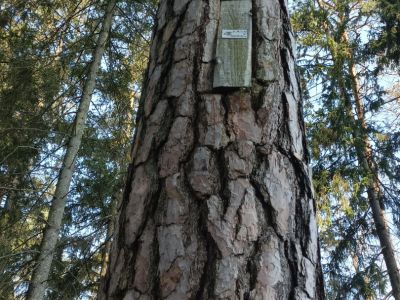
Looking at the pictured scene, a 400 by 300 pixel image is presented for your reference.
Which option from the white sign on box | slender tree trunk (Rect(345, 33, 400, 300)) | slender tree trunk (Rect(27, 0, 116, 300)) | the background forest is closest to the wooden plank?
the white sign on box

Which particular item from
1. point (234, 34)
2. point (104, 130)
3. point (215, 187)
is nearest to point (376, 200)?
point (104, 130)

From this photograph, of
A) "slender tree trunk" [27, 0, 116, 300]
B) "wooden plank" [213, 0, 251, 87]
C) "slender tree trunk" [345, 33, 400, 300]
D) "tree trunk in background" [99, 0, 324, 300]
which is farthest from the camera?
"slender tree trunk" [345, 33, 400, 300]

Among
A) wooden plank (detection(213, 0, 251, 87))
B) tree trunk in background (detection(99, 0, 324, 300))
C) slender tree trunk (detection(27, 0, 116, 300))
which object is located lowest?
tree trunk in background (detection(99, 0, 324, 300))

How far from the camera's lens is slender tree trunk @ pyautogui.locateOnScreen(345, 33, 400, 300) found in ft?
29.4

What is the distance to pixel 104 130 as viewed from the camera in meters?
6.72

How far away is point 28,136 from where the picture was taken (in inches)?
258

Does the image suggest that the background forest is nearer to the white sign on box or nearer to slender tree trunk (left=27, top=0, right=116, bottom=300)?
slender tree trunk (left=27, top=0, right=116, bottom=300)

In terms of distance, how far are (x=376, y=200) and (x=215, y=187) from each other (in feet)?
31.2

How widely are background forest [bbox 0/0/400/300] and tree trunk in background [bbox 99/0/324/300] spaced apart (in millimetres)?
2639

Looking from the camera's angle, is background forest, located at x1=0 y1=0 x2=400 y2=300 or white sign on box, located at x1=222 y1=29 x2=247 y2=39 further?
background forest, located at x1=0 y1=0 x2=400 y2=300

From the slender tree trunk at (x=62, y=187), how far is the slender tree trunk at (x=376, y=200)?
17.0 ft

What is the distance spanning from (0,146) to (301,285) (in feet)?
20.8

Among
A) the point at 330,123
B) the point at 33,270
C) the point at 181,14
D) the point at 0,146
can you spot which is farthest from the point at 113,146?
the point at 181,14

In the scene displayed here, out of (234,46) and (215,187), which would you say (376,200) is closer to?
(234,46)
